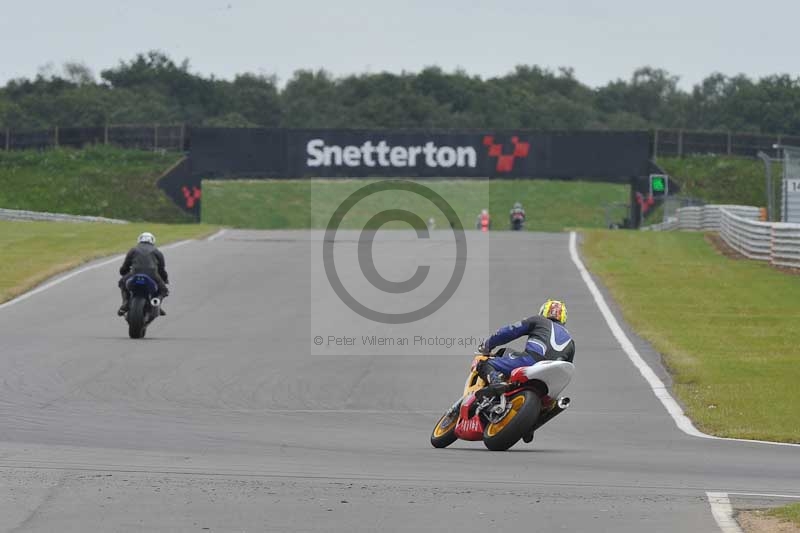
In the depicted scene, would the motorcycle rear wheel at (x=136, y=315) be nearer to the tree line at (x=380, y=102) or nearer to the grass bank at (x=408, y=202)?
the grass bank at (x=408, y=202)

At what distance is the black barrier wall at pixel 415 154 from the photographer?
189 ft

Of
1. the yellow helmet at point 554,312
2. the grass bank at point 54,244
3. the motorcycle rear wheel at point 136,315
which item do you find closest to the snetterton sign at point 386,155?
the grass bank at point 54,244

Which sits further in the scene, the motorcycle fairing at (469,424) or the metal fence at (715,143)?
the metal fence at (715,143)

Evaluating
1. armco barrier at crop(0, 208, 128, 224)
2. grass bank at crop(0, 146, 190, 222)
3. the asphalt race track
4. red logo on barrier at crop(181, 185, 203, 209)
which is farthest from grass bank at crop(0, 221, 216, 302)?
grass bank at crop(0, 146, 190, 222)

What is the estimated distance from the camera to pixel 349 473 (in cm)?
1087

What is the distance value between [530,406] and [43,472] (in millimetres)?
4062

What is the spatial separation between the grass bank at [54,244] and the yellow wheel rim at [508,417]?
16789 mm

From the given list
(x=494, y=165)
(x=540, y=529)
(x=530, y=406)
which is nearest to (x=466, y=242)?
(x=494, y=165)

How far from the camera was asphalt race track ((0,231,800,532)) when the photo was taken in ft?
30.4

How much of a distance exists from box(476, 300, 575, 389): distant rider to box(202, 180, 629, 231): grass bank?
5590 cm

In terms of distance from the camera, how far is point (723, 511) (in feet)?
31.0

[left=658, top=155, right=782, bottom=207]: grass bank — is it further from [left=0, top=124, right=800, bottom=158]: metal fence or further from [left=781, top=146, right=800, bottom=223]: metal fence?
[left=781, top=146, right=800, bottom=223]: metal fence

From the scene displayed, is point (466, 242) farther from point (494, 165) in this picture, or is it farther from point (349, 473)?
point (349, 473)

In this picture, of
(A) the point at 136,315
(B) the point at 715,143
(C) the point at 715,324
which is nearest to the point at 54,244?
(A) the point at 136,315
